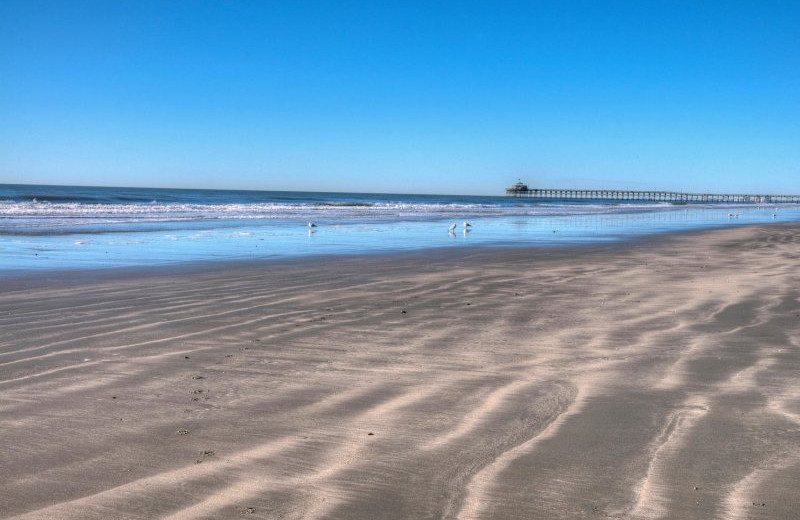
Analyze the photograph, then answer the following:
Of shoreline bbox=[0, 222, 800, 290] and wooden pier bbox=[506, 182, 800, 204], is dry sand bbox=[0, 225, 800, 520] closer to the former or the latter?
shoreline bbox=[0, 222, 800, 290]

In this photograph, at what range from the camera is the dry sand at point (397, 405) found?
9.21 feet

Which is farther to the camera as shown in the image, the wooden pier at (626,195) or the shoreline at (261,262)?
the wooden pier at (626,195)

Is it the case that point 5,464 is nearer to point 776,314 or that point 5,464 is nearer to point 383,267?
point 776,314

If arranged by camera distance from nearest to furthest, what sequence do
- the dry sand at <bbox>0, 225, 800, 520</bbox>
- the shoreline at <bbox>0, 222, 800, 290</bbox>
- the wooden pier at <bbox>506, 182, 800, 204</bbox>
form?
the dry sand at <bbox>0, 225, 800, 520</bbox> → the shoreline at <bbox>0, 222, 800, 290</bbox> → the wooden pier at <bbox>506, 182, 800, 204</bbox>

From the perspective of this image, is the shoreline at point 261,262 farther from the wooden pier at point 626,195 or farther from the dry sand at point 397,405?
the wooden pier at point 626,195

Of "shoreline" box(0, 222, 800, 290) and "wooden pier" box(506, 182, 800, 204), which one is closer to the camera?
"shoreline" box(0, 222, 800, 290)

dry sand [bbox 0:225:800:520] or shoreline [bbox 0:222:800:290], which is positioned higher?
shoreline [bbox 0:222:800:290]

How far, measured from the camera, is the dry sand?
2.81m

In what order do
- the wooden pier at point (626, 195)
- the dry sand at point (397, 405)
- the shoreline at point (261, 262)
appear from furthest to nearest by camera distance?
the wooden pier at point (626, 195)
the shoreline at point (261, 262)
the dry sand at point (397, 405)

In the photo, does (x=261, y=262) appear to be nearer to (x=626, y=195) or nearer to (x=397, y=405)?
(x=397, y=405)

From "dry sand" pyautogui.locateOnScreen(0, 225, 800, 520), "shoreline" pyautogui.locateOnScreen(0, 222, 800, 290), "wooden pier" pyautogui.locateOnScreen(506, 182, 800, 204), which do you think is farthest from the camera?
"wooden pier" pyautogui.locateOnScreen(506, 182, 800, 204)

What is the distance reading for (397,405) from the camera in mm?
4012

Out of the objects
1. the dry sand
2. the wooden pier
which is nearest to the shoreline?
the dry sand

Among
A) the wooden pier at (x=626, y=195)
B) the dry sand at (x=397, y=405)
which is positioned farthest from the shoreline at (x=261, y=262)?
the wooden pier at (x=626, y=195)
